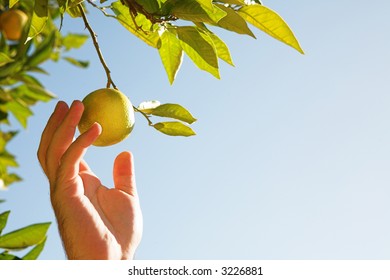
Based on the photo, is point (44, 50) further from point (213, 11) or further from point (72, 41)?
point (72, 41)

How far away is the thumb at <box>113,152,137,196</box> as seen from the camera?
1.55m

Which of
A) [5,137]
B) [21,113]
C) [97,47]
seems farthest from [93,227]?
[5,137]

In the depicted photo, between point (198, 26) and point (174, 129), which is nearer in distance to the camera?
point (198, 26)

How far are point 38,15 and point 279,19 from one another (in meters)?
0.54

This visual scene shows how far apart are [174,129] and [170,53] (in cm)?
20


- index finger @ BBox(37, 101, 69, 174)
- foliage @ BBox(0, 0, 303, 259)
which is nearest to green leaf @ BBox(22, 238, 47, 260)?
foliage @ BBox(0, 0, 303, 259)

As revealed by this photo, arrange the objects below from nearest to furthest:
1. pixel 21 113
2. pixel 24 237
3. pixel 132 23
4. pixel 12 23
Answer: pixel 12 23 < pixel 24 237 < pixel 132 23 < pixel 21 113

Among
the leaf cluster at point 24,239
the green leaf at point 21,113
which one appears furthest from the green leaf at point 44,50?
the green leaf at point 21,113

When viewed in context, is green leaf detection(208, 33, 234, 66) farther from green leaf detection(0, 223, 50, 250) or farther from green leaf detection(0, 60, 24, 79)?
green leaf detection(0, 60, 24, 79)

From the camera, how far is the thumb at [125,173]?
1.55 m

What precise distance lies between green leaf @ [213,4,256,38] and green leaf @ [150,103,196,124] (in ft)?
0.97

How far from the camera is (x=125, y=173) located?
1568 mm

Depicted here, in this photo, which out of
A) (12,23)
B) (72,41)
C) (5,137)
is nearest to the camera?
(12,23)

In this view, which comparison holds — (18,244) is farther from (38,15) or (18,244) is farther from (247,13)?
(247,13)
